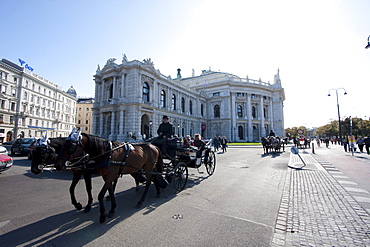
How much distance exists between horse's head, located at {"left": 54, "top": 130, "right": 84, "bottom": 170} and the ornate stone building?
19.4 meters

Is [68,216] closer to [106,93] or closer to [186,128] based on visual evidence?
[106,93]

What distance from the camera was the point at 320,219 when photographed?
3861 millimetres

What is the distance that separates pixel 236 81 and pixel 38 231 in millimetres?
51213

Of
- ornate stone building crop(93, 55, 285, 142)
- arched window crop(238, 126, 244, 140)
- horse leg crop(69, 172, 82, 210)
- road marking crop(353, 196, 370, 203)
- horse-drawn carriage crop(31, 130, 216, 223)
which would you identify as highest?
ornate stone building crop(93, 55, 285, 142)

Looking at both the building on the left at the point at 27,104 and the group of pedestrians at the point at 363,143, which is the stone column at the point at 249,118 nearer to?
the group of pedestrians at the point at 363,143

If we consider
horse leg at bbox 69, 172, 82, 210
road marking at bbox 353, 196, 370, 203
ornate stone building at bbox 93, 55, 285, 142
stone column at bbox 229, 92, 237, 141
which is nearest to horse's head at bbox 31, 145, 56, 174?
horse leg at bbox 69, 172, 82, 210

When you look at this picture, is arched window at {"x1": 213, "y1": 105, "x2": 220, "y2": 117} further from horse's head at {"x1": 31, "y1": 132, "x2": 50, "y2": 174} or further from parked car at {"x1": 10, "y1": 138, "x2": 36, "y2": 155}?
horse's head at {"x1": 31, "y1": 132, "x2": 50, "y2": 174}

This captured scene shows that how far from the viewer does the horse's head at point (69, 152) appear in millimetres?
3504

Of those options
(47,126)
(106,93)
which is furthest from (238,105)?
(47,126)

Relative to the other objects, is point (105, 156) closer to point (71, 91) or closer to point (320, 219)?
point (320, 219)

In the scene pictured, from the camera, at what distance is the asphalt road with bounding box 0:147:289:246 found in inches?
119

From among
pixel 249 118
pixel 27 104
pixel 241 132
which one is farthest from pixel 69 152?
pixel 27 104

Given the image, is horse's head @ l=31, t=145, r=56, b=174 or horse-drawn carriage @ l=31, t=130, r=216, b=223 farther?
horse-drawn carriage @ l=31, t=130, r=216, b=223

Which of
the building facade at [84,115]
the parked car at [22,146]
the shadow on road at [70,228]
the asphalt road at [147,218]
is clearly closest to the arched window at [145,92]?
the parked car at [22,146]
